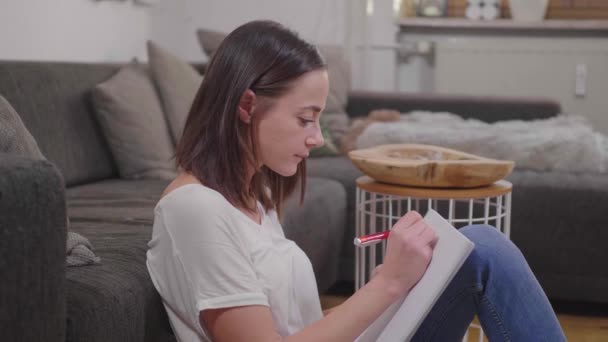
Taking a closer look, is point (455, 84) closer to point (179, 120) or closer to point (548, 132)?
point (548, 132)

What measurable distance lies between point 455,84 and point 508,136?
1.40m

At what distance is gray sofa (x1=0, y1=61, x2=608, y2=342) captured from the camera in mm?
942

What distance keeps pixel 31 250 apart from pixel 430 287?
474 millimetres

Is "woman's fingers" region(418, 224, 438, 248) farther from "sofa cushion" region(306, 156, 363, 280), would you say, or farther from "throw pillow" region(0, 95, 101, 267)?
"sofa cushion" region(306, 156, 363, 280)

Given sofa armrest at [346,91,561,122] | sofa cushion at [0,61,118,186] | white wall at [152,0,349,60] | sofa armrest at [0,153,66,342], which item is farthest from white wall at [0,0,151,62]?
sofa armrest at [0,153,66,342]

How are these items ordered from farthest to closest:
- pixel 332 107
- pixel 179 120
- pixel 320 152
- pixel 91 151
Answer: pixel 332 107, pixel 320 152, pixel 179 120, pixel 91 151

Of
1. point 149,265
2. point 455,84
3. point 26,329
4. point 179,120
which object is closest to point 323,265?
point 179,120

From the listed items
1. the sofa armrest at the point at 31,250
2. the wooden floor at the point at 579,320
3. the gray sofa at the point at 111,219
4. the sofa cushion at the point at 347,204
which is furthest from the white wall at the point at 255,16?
the sofa armrest at the point at 31,250

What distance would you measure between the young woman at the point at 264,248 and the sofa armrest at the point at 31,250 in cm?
15

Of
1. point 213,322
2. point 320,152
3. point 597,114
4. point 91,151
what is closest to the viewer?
point 213,322

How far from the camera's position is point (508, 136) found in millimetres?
2684

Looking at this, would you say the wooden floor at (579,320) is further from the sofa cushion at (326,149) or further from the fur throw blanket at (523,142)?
the sofa cushion at (326,149)

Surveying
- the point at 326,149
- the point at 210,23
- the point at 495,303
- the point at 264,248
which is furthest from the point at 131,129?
the point at 210,23

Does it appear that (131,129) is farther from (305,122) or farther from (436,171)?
(305,122)
